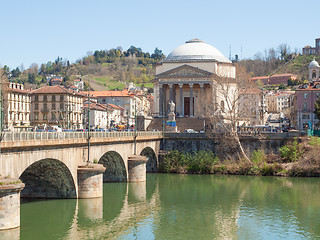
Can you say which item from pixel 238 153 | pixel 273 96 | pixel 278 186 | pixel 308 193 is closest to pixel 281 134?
pixel 238 153

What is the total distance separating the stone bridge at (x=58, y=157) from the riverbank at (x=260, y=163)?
11.0m

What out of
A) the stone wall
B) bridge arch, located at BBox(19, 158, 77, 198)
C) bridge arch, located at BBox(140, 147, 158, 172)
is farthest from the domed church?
bridge arch, located at BBox(19, 158, 77, 198)

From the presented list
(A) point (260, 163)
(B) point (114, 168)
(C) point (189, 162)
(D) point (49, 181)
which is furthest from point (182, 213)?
(C) point (189, 162)

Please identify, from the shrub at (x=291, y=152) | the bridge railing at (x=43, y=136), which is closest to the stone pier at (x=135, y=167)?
the bridge railing at (x=43, y=136)

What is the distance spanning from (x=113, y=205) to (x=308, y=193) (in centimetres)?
1949

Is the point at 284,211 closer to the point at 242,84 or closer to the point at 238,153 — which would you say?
the point at 238,153

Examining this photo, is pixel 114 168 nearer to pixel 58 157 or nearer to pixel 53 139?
pixel 58 157

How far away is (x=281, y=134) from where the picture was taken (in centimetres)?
6619

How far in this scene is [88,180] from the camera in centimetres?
3981

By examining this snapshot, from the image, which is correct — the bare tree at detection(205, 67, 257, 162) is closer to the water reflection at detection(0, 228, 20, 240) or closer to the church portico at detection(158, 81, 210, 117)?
the church portico at detection(158, 81, 210, 117)

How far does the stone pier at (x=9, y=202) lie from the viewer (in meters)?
26.5

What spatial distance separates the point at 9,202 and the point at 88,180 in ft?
43.4

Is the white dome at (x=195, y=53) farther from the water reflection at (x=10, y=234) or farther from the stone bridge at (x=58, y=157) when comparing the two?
the water reflection at (x=10, y=234)

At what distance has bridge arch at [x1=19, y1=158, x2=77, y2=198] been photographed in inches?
1474
